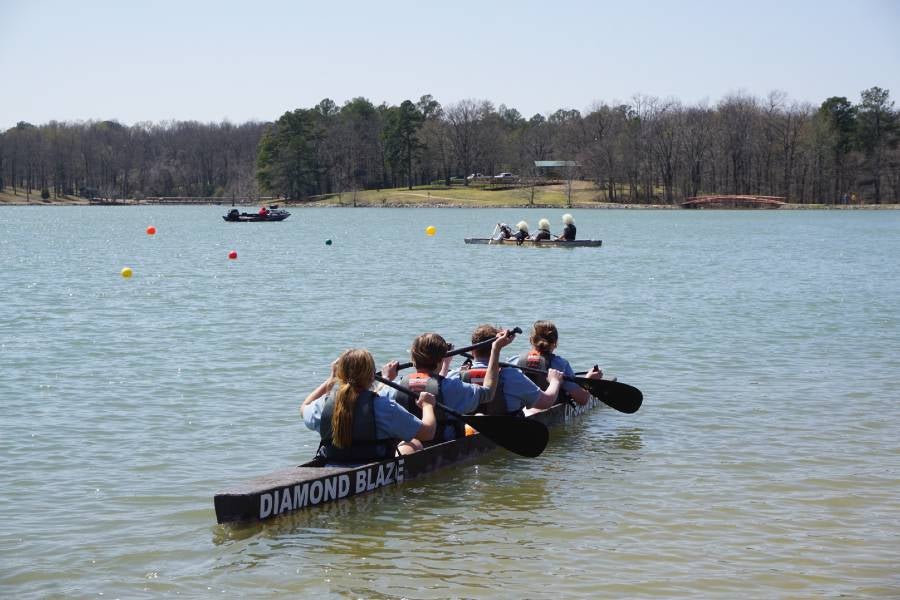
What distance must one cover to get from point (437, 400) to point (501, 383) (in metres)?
1.15

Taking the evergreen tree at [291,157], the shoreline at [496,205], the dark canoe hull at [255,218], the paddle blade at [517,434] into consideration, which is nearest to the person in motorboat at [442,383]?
the paddle blade at [517,434]

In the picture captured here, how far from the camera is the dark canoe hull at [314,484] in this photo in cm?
862

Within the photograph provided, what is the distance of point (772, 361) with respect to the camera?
18359 millimetres

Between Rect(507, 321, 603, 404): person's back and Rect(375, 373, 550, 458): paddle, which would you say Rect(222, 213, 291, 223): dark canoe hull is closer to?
Rect(507, 321, 603, 404): person's back

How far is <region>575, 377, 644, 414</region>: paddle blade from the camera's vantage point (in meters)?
13.5

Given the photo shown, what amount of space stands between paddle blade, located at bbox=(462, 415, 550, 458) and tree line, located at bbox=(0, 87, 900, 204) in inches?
4617

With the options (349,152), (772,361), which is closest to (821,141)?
(349,152)

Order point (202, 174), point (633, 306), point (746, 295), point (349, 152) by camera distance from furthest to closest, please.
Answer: point (202, 174)
point (349, 152)
point (746, 295)
point (633, 306)

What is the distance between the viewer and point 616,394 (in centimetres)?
1360

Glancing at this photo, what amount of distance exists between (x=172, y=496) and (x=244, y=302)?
1768 cm

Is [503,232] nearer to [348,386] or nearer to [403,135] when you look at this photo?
[348,386]

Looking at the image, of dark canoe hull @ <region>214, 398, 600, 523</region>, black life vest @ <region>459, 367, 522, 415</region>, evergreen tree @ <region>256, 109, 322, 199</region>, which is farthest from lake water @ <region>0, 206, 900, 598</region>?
evergreen tree @ <region>256, 109, 322, 199</region>

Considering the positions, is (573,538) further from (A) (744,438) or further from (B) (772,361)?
(B) (772,361)

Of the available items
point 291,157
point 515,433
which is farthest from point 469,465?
point 291,157
